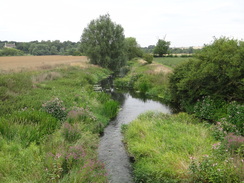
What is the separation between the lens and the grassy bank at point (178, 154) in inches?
245

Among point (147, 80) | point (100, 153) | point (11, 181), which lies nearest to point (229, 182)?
point (100, 153)

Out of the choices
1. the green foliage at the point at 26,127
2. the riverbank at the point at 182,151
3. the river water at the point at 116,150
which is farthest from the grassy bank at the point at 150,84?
the green foliage at the point at 26,127

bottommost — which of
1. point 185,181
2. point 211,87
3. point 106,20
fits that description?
point 185,181

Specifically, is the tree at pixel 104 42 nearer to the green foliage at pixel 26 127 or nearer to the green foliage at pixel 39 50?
the green foliage at pixel 26 127

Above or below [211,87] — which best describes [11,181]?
below

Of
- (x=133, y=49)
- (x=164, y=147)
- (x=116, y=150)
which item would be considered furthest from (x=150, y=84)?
(x=133, y=49)

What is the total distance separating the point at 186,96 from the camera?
54.7 feet

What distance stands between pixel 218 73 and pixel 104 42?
99.8ft

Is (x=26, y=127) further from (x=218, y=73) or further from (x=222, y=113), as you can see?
(x=218, y=73)

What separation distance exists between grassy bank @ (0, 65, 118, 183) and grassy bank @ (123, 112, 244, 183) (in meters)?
1.85

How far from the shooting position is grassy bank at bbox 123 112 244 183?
6230mm

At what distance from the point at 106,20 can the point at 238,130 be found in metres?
38.0

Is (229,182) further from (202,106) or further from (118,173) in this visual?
(202,106)

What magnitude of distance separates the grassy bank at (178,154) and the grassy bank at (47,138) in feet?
6.07
